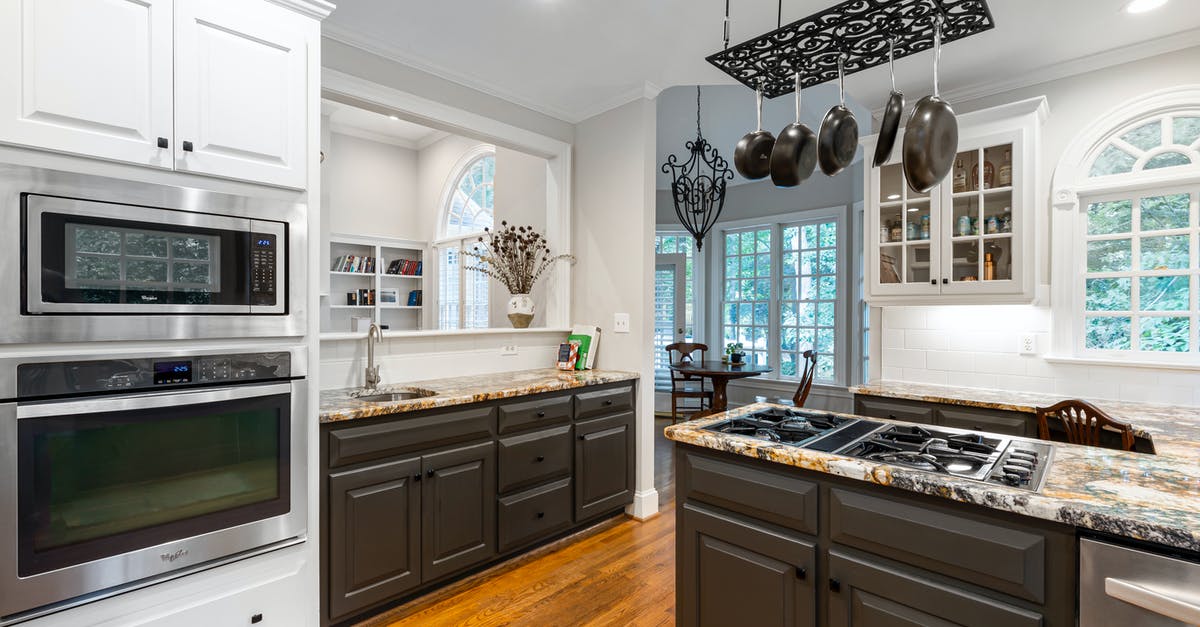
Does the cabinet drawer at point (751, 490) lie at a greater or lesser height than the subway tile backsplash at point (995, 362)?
lesser

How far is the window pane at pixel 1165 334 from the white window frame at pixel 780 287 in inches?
117

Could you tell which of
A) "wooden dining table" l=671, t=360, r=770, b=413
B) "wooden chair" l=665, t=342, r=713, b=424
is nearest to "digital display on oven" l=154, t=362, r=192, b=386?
"wooden dining table" l=671, t=360, r=770, b=413

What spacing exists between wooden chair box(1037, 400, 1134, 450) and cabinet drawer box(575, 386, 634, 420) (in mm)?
2084

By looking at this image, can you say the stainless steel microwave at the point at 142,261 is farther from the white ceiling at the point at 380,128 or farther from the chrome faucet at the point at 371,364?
the white ceiling at the point at 380,128

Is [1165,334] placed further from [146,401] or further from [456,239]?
[456,239]

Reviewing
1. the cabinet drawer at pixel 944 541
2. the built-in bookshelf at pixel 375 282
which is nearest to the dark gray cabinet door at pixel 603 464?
the cabinet drawer at pixel 944 541

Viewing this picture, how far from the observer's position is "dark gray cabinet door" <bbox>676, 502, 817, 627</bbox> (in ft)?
5.18

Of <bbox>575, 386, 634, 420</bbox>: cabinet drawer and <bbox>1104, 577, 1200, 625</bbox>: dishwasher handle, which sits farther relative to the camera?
<bbox>575, 386, 634, 420</bbox>: cabinet drawer

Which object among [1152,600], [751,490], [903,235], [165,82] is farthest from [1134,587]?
[165,82]

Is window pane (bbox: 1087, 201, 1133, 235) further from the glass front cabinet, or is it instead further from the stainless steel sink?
the stainless steel sink

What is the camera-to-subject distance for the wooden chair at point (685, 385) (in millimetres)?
6148

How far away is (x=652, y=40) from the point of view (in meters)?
2.92

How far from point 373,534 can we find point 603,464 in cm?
141

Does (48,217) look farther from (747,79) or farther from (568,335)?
(568,335)
